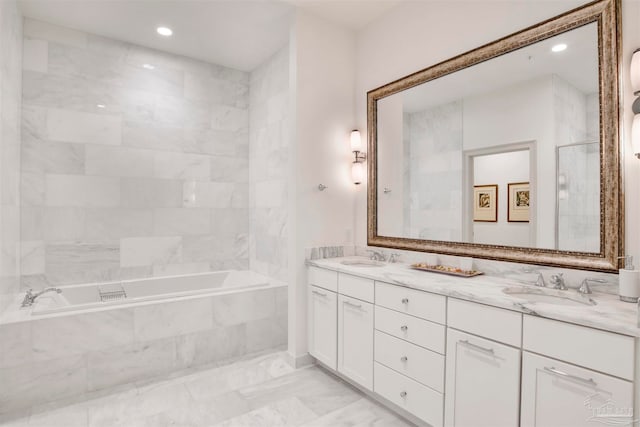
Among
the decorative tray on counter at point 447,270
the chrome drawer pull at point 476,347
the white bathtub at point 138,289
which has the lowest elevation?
the white bathtub at point 138,289

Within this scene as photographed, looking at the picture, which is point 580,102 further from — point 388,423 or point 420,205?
point 388,423

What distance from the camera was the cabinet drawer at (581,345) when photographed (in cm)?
122

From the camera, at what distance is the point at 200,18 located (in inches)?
115

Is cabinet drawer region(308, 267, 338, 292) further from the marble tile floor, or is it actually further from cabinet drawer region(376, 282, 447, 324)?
the marble tile floor

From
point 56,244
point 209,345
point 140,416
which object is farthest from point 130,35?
point 140,416

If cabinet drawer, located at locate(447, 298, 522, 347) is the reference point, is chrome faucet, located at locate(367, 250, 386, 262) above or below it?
above

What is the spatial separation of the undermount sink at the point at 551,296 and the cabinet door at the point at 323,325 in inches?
47.5

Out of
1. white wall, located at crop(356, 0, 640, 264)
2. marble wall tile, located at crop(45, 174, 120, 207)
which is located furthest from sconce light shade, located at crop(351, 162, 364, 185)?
marble wall tile, located at crop(45, 174, 120, 207)

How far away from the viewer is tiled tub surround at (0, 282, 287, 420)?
221 cm

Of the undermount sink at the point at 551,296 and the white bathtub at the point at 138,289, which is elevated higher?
the undermount sink at the point at 551,296

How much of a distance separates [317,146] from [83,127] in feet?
7.19

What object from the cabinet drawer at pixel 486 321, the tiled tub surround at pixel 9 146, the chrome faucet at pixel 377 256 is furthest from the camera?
the chrome faucet at pixel 377 256

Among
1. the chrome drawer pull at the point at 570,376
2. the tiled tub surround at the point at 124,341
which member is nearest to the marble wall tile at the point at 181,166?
the tiled tub surround at the point at 124,341

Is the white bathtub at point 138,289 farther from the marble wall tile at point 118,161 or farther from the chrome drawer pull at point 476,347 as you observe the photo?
the chrome drawer pull at point 476,347
